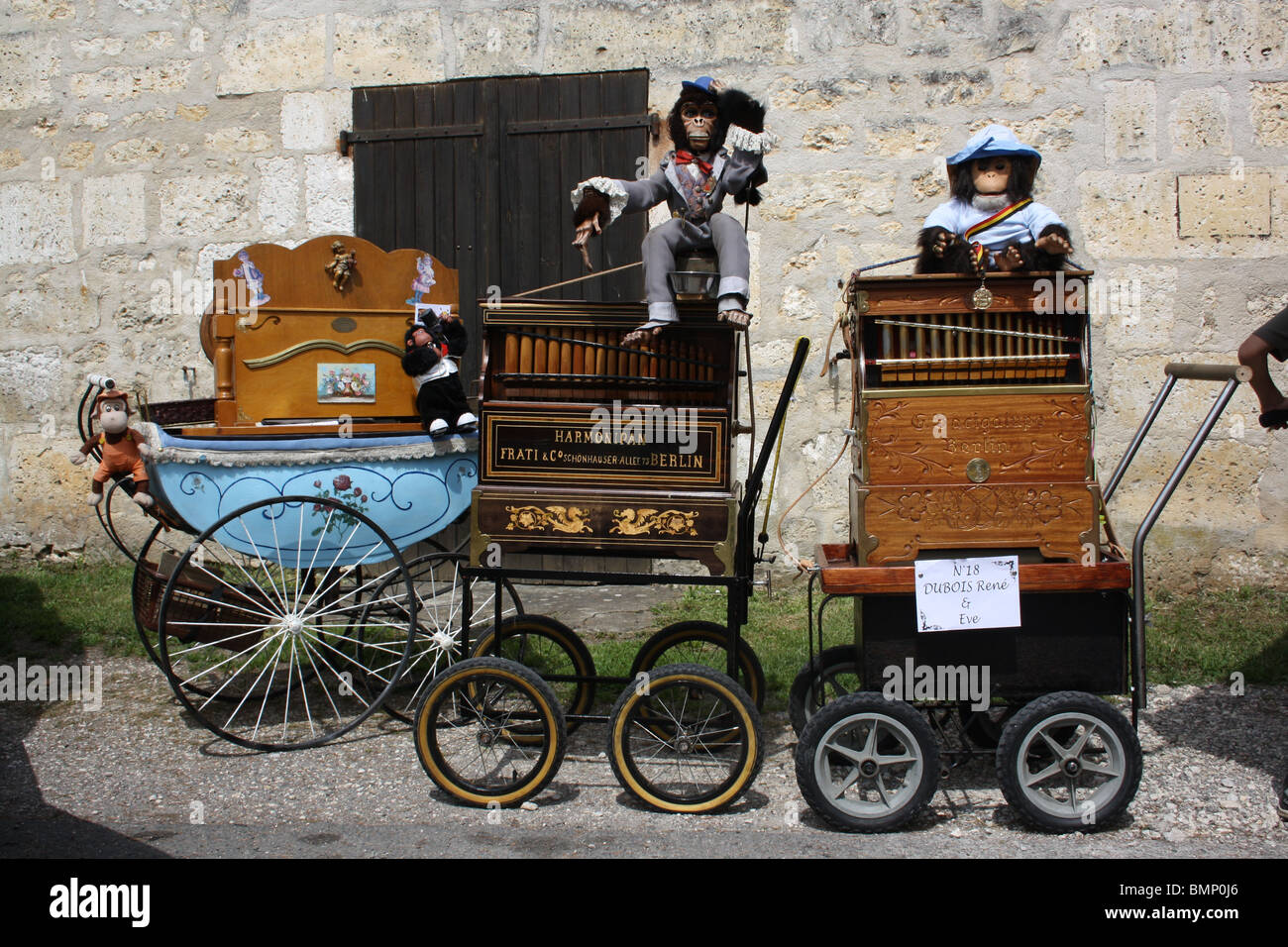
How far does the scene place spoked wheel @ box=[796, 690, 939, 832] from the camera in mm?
3473

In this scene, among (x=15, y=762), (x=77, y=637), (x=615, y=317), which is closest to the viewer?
(x=615, y=317)

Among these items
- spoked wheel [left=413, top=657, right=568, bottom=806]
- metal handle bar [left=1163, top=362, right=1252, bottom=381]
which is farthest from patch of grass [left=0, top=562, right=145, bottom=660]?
metal handle bar [left=1163, top=362, right=1252, bottom=381]

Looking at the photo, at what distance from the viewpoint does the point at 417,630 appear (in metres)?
5.28

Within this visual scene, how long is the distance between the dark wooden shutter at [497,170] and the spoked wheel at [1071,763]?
3.70m

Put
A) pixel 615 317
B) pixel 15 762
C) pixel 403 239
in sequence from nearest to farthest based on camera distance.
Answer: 1. pixel 615 317
2. pixel 15 762
3. pixel 403 239

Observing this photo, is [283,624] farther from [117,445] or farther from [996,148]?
[996,148]

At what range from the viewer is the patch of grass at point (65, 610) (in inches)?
227

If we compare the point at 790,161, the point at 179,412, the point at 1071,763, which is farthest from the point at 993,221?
the point at 179,412

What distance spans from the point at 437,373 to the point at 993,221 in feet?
7.16

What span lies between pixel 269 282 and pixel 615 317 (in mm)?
1600

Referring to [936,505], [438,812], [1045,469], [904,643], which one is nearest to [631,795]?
[438,812]

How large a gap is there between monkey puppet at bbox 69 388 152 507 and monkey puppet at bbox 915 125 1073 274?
3.20 meters

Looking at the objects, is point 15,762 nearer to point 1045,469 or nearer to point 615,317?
point 615,317

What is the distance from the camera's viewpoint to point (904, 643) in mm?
3637
